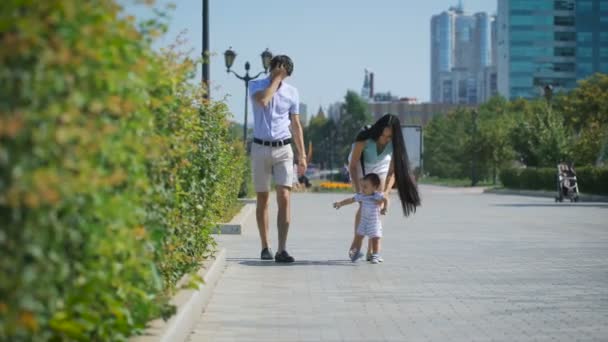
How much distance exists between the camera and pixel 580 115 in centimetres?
9238

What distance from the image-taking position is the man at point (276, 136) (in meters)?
12.1

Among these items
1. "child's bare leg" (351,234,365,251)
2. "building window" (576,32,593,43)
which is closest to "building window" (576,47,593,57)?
"building window" (576,32,593,43)

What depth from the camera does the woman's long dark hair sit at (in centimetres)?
1296

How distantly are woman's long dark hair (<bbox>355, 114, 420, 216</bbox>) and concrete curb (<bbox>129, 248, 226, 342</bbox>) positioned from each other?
353 cm

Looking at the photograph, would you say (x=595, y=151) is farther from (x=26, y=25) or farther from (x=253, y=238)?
(x=26, y=25)

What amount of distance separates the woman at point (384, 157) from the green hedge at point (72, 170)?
7.59m

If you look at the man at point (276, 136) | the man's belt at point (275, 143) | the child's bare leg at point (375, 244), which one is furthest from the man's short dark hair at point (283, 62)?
the child's bare leg at point (375, 244)

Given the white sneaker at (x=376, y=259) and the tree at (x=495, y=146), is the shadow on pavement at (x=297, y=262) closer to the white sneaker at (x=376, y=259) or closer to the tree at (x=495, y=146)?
the white sneaker at (x=376, y=259)

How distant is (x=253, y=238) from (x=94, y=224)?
41.5 ft

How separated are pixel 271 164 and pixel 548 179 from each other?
4153 centimetres

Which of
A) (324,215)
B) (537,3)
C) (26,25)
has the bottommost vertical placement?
(324,215)

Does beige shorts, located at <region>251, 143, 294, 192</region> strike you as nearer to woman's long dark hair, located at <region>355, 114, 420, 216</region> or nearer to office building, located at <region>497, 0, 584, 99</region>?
woman's long dark hair, located at <region>355, 114, 420, 216</region>

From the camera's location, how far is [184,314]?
6715 mm

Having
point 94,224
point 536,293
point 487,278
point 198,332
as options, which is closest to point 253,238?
point 487,278
